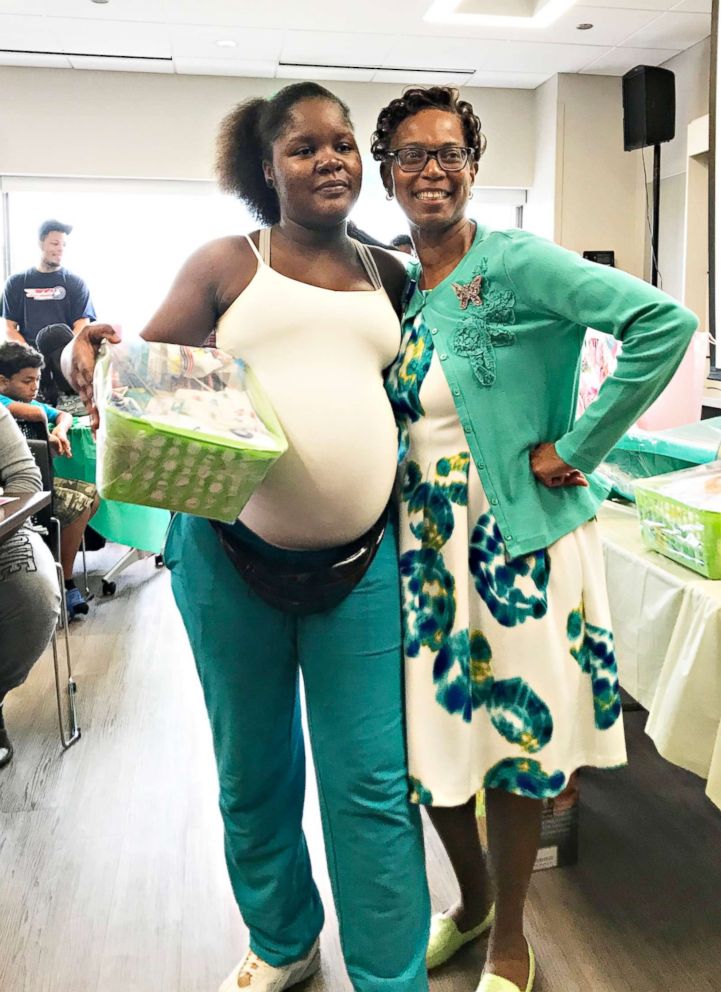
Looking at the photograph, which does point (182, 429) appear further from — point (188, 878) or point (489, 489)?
point (188, 878)

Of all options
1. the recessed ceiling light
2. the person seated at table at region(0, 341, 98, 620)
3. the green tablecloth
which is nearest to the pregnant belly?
the person seated at table at region(0, 341, 98, 620)

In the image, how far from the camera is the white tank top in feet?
3.82

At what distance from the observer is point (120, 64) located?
5.42 metres

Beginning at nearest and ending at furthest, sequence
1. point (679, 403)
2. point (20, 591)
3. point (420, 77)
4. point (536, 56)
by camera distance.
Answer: point (20, 591) → point (679, 403) → point (536, 56) → point (420, 77)

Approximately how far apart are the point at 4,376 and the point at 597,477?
9.50 ft

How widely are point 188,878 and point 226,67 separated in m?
5.14

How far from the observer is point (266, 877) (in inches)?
54.4

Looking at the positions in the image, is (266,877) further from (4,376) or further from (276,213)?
(4,376)

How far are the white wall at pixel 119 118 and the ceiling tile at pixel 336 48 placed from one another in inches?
14.6

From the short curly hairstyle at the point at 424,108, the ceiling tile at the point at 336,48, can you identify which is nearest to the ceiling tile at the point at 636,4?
the ceiling tile at the point at 336,48

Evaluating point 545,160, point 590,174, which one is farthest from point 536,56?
point 590,174

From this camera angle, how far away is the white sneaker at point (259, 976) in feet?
4.71

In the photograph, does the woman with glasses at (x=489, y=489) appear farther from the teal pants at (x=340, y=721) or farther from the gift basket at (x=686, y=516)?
the gift basket at (x=686, y=516)

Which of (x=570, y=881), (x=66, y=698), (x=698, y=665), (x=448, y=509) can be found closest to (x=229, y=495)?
(x=448, y=509)
